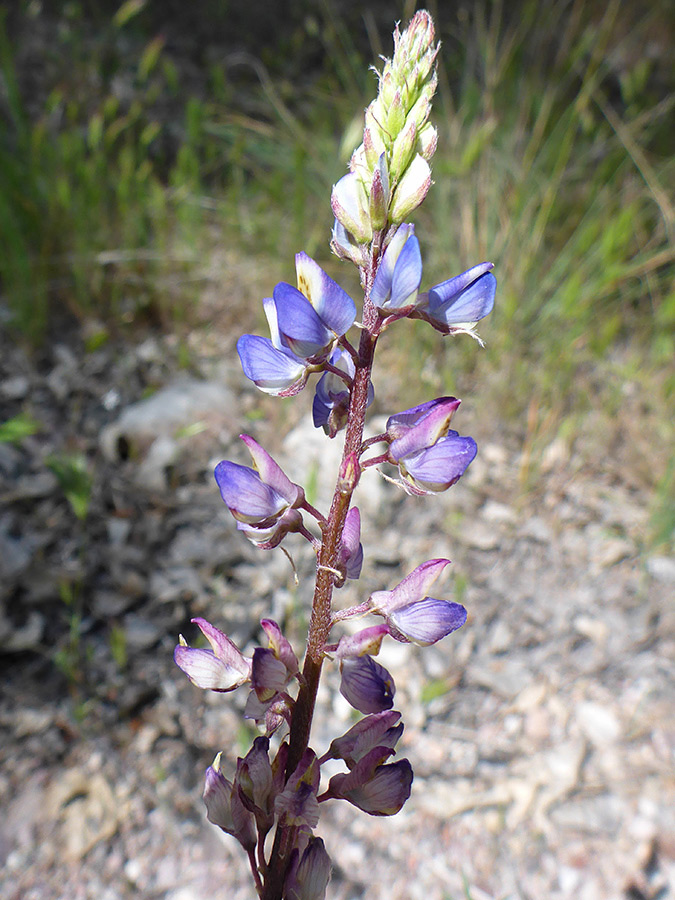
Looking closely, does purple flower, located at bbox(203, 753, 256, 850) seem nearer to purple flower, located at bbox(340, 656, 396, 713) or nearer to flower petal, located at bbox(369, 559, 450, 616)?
purple flower, located at bbox(340, 656, 396, 713)

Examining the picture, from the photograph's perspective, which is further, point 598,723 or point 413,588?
point 598,723

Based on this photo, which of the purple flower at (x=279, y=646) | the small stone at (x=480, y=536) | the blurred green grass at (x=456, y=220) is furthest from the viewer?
the blurred green grass at (x=456, y=220)

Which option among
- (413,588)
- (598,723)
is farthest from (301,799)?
(598,723)

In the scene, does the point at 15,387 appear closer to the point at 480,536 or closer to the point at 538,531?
the point at 480,536

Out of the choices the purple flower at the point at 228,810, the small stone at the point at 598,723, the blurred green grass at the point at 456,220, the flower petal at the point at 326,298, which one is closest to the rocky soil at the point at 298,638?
the small stone at the point at 598,723

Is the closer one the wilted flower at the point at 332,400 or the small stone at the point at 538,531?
the wilted flower at the point at 332,400

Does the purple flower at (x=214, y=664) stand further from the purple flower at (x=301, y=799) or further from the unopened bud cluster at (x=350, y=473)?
the purple flower at (x=301, y=799)

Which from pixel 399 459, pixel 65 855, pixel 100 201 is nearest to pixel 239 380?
pixel 100 201

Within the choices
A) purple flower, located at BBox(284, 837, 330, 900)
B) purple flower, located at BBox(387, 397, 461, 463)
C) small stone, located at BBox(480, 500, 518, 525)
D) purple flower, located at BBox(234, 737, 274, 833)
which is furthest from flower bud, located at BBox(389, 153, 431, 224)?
small stone, located at BBox(480, 500, 518, 525)
